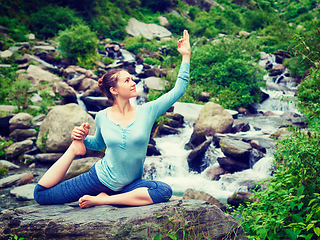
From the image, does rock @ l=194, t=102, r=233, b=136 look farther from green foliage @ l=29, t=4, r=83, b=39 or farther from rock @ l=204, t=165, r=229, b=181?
green foliage @ l=29, t=4, r=83, b=39

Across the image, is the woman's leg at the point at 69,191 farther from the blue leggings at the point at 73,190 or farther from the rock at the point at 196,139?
the rock at the point at 196,139

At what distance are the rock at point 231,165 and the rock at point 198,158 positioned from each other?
570 millimetres

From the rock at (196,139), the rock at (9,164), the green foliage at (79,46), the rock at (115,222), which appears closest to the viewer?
the rock at (115,222)

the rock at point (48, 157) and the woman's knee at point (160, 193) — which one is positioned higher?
the woman's knee at point (160, 193)

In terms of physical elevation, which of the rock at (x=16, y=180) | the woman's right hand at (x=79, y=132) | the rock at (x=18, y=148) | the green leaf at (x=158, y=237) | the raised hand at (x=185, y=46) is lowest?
the rock at (x=18, y=148)

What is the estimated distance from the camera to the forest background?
272cm

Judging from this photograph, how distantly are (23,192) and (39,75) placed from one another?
346 inches

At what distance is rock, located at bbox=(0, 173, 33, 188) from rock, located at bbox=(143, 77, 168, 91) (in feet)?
25.5

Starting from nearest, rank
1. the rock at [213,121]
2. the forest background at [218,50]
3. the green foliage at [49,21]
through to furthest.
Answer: the forest background at [218,50] → the rock at [213,121] → the green foliage at [49,21]

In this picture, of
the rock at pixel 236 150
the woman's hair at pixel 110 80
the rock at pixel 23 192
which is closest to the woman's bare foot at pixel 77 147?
the woman's hair at pixel 110 80

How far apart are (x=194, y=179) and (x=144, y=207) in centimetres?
473

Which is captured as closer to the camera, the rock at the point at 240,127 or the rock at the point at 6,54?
the rock at the point at 240,127

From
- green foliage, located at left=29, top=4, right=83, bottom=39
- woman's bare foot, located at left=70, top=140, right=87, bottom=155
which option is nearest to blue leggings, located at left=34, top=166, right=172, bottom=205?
woman's bare foot, located at left=70, top=140, right=87, bottom=155

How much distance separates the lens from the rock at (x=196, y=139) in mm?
7629
